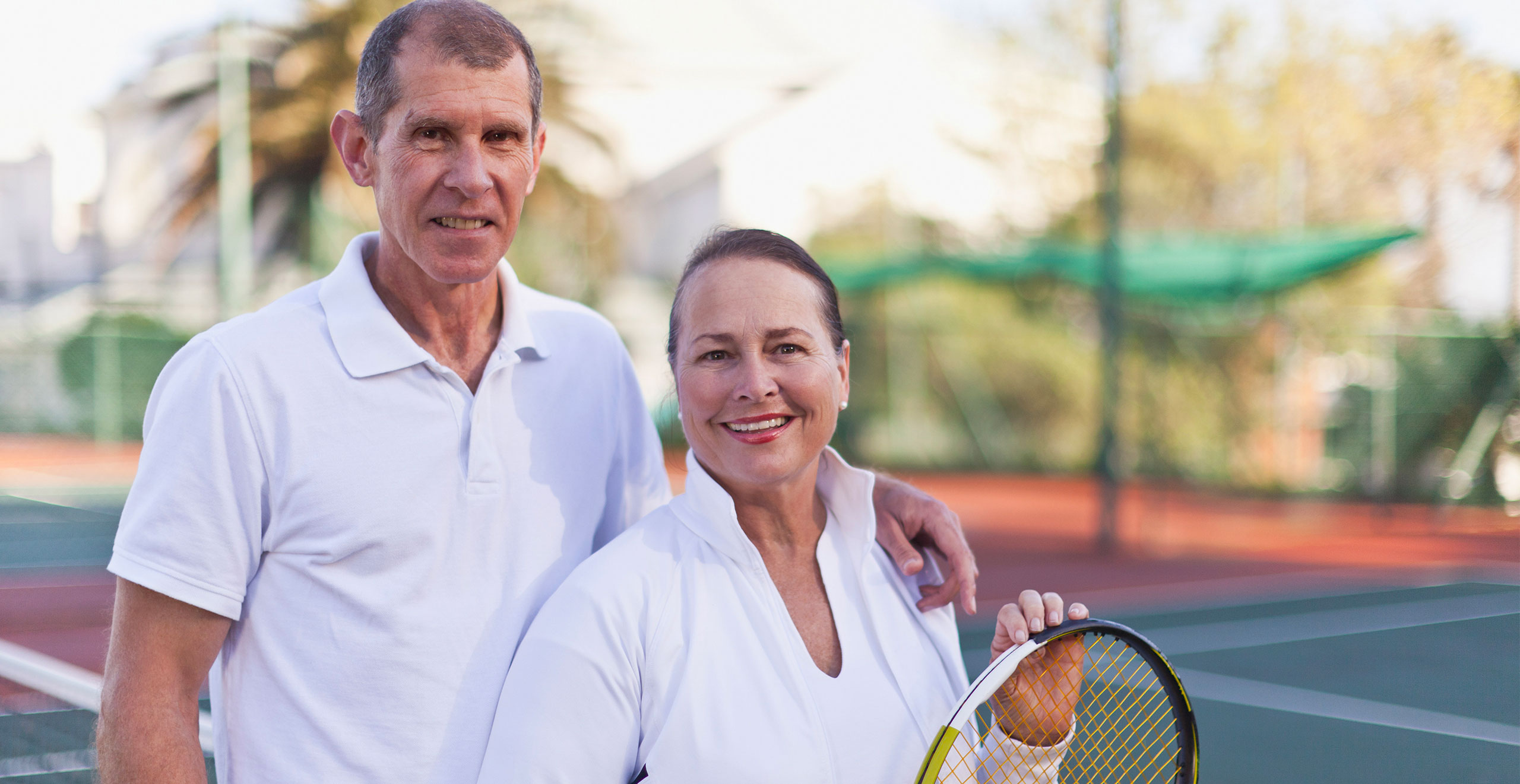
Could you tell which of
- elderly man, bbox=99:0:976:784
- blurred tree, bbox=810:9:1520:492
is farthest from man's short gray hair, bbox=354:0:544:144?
blurred tree, bbox=810:9:1520:492

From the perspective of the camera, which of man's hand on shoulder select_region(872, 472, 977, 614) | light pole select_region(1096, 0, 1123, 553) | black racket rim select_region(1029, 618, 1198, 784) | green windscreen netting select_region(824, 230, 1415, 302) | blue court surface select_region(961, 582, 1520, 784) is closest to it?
black racket rim select_region(1029, 618, 1198, 784)

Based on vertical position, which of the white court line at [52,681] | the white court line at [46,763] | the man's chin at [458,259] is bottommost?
the white court line at [46,763]

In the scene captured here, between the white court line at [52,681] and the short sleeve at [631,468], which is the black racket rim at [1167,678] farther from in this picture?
the white court line at [52,681]

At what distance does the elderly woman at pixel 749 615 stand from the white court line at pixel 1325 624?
685 centimetres

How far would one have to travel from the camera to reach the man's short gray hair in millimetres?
1978

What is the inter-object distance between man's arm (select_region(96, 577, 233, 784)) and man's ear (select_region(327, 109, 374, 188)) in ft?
2.28

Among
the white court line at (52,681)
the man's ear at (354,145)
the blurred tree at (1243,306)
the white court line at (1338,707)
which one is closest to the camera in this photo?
the man's ear at (354,145)

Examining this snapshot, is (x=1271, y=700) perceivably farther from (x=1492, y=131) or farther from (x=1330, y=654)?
(x=1492, y=131)

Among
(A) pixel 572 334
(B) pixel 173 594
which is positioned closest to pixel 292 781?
(B) pixel 173 594

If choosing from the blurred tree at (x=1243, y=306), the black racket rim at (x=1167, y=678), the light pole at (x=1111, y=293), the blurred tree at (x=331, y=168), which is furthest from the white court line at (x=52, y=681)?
the blurred tree at (x=331, y=168)

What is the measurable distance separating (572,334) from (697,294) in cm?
36

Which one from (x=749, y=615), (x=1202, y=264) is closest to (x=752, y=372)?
(x=749, y=615)

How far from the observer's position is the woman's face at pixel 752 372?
79.8 inches

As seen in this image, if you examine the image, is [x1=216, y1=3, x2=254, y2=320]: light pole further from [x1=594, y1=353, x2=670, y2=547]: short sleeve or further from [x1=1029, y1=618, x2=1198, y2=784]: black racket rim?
[x1=1029, y1=618, x2=1198, y2=784]: black racket rim
